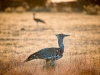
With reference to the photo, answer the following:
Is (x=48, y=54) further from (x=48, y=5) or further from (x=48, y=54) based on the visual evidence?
(x=48, y=5)

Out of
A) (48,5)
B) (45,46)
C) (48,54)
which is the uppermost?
(48,5)

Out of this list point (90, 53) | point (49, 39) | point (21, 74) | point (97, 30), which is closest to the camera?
point (21, 74)

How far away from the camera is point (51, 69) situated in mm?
10617

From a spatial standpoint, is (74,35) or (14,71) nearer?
(14,71)

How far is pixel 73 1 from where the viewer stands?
142 feet

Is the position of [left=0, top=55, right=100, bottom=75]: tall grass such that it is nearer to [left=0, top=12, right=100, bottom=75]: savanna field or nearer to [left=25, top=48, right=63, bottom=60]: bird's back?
[left=0, top=12, right=100, bottom=75]: savanna field

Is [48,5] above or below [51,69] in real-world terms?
above

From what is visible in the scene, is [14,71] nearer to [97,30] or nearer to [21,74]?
[21,74]

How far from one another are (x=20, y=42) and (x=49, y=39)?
1633 millimetres

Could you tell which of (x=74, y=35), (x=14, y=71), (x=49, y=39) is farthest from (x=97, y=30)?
(x=14, y=71)

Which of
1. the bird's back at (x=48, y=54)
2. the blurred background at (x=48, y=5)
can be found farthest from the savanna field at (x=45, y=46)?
the blurred background at (x=48, y=5)

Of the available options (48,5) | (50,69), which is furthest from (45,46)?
(48,5)

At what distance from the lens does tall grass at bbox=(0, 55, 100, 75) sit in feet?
33.2

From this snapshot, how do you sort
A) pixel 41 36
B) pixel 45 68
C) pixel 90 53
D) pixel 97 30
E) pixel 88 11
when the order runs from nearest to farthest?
1. pixel 45 68
2. pixel 90 53
3. pixel 41 36
4. pixel 97 30
5. pixel 88 11
